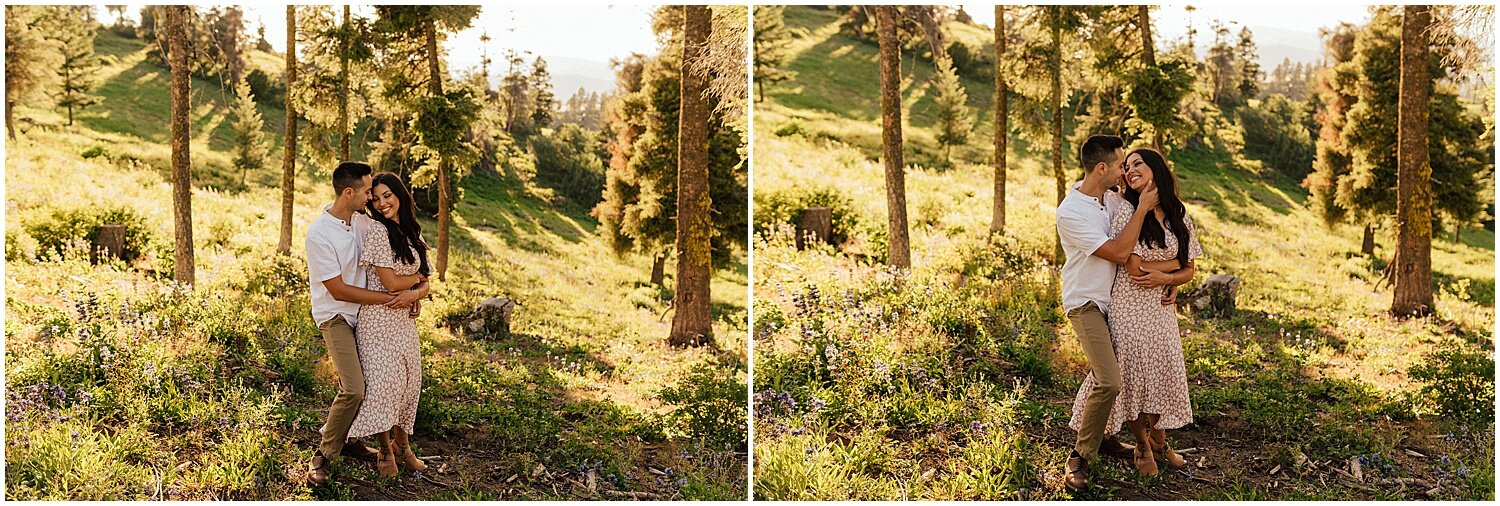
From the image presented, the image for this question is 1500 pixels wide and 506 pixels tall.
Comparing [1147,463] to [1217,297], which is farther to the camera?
[1217,297]

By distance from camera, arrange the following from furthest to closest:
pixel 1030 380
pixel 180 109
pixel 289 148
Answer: pixel 289 148 < pixel 180 109 < pixel 1030 380

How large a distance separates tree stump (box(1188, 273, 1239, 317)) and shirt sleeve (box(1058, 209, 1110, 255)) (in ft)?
18.1

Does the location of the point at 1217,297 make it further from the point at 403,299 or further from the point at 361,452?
the point at 361,452

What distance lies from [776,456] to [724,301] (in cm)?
805

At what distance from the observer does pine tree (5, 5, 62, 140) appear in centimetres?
1562

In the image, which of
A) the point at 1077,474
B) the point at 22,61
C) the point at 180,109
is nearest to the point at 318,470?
the point at 1077,474

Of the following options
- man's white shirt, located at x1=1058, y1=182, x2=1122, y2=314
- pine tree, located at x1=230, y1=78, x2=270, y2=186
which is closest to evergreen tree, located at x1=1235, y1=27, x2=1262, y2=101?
man's white shirt, located at x1=1058, y1=182, x2=1122, y2=314

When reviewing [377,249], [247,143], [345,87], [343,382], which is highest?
[345,87]

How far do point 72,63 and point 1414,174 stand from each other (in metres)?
24.7

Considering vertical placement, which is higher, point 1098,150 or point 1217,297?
point 1098,150

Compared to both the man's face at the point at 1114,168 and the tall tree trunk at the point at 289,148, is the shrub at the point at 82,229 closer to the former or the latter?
the tall tree trunk at the point at 289,148

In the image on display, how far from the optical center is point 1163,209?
432 centimetres

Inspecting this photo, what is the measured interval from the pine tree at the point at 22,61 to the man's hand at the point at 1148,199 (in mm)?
18012

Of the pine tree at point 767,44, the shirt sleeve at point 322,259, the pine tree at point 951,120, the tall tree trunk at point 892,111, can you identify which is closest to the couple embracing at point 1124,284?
the shirt sleeve at point 322,259
